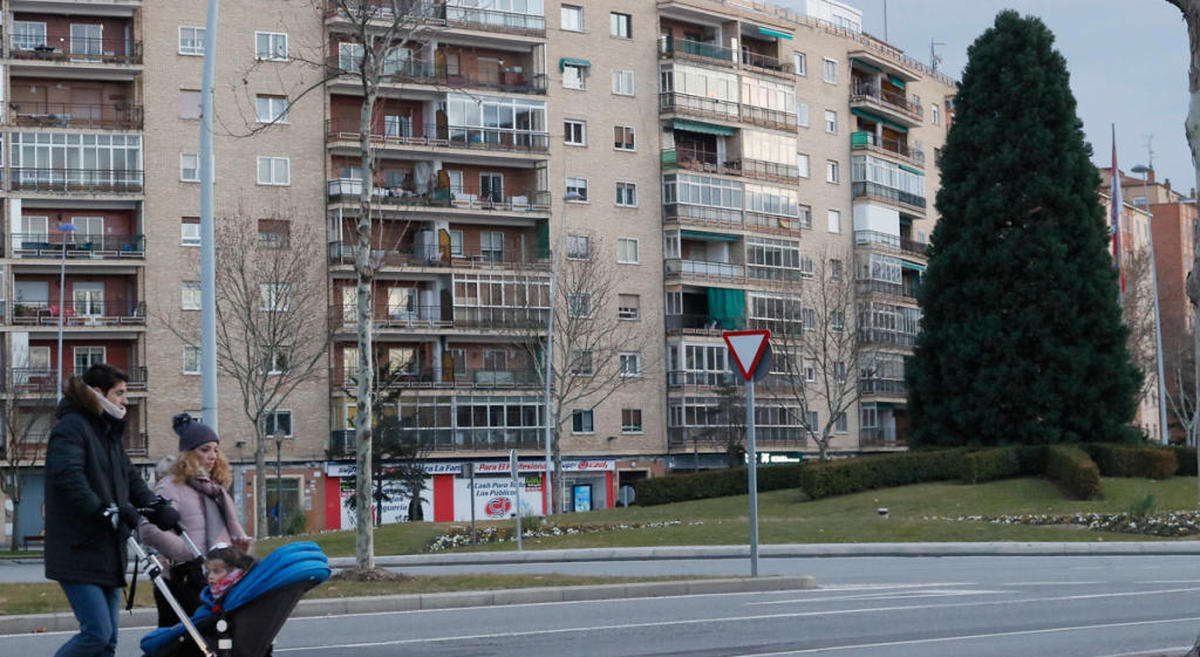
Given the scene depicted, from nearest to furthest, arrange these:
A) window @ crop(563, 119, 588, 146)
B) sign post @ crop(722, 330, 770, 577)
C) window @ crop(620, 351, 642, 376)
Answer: sign post @ crop(722, 330, 770, 577) < window @ crop(620, 351, 642, 376) < window @ crop(563, 119, 588, 146)

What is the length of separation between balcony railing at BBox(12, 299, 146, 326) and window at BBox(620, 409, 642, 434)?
2080 centimetres

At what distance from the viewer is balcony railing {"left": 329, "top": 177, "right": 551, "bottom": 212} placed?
6556 cm

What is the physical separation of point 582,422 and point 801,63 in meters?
22.5

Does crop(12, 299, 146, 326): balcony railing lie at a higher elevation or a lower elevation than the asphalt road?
higher

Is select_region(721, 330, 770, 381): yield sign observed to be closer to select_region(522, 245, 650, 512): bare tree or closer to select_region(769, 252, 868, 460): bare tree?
select_region(522, 245, 650, 512): bare tree

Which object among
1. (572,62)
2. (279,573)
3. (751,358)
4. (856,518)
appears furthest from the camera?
(572,62)

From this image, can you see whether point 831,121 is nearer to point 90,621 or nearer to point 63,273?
point 63,273

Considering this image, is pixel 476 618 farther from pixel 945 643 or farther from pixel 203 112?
pixel 203 112

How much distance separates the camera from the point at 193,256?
208 feet

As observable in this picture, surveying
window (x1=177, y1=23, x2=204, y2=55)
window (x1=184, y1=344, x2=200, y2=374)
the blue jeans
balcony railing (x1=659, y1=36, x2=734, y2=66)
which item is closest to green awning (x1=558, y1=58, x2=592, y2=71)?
balcony railing (x1=659, y1=36, x2=734, y2=66)

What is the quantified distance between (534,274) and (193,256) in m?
13.2

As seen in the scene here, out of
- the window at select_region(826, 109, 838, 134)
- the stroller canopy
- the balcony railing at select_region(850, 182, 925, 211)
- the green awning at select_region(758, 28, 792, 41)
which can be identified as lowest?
the stroller canopy

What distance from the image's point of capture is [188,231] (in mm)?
63688

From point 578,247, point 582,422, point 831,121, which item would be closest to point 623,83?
point 578,247
